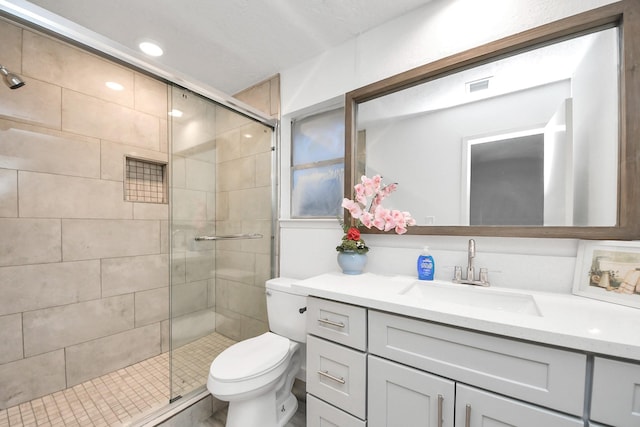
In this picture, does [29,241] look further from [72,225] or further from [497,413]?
[497,413]

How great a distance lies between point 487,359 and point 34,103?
Answer: 8.82 feet

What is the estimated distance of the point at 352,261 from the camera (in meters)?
1.40

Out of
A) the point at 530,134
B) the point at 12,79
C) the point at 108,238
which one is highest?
the point at 12,79

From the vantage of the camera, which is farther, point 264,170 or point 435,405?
point 264,170

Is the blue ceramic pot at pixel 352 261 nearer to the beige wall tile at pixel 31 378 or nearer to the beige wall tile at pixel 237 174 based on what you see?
the beige wall tile at pixel 237 174

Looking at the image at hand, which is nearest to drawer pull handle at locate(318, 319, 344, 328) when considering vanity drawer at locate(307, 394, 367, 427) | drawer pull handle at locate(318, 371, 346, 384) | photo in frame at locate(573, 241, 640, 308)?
drawer pull handle at locate(318, 371, 346, 384)

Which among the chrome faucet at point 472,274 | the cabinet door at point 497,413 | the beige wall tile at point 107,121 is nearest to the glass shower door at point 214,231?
the beige wall tile at point 107,121

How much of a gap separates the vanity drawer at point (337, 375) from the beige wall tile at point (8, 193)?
194 centimetres

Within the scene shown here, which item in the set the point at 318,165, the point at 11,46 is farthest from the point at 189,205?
the point at 11,46

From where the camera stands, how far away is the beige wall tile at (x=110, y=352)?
172 centimetres

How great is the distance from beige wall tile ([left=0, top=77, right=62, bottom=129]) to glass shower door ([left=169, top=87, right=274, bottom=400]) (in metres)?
0.85

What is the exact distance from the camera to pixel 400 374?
0.89 metres

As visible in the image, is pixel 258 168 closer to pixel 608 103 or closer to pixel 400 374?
pixel 400 374

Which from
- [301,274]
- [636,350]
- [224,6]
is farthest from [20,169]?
[636,350]
